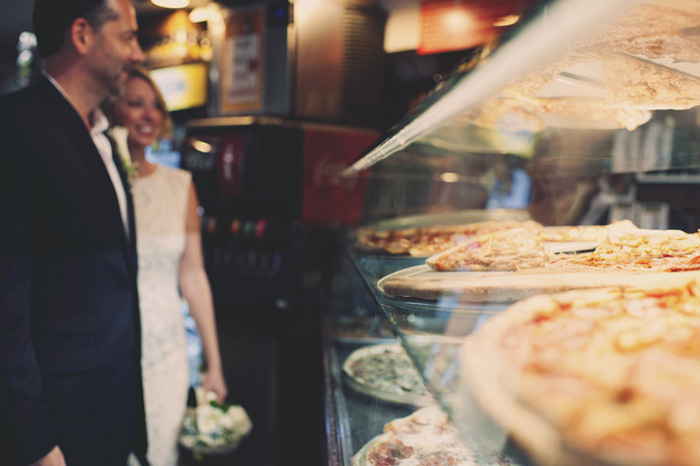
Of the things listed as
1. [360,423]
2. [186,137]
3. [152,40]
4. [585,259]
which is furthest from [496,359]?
[152,40]

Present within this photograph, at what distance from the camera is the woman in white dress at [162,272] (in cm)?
228

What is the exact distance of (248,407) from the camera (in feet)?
11.0

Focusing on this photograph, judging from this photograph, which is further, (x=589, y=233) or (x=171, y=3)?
(x=171, y=3)

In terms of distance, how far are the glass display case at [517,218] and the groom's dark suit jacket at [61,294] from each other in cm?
83

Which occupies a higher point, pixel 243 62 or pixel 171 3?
pixel 171 3

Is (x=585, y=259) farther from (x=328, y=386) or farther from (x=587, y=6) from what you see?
(x=328, y=386)

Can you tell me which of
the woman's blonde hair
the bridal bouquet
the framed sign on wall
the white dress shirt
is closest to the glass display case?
the bridal bouquet

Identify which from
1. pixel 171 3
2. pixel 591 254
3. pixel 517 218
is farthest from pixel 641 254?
pixel 171 3

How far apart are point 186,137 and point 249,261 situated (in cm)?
114

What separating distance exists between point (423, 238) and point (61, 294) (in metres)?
1.34

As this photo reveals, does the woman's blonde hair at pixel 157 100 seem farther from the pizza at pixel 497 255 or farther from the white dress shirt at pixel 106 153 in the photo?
the pizza at pixel 497 255

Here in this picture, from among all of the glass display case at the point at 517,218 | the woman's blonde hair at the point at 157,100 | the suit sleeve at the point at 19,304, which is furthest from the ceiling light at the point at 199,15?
the suit sleeve at the point at 19,304

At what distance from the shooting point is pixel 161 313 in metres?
2.31

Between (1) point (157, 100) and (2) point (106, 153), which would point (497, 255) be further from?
(1) point (157, 100)
